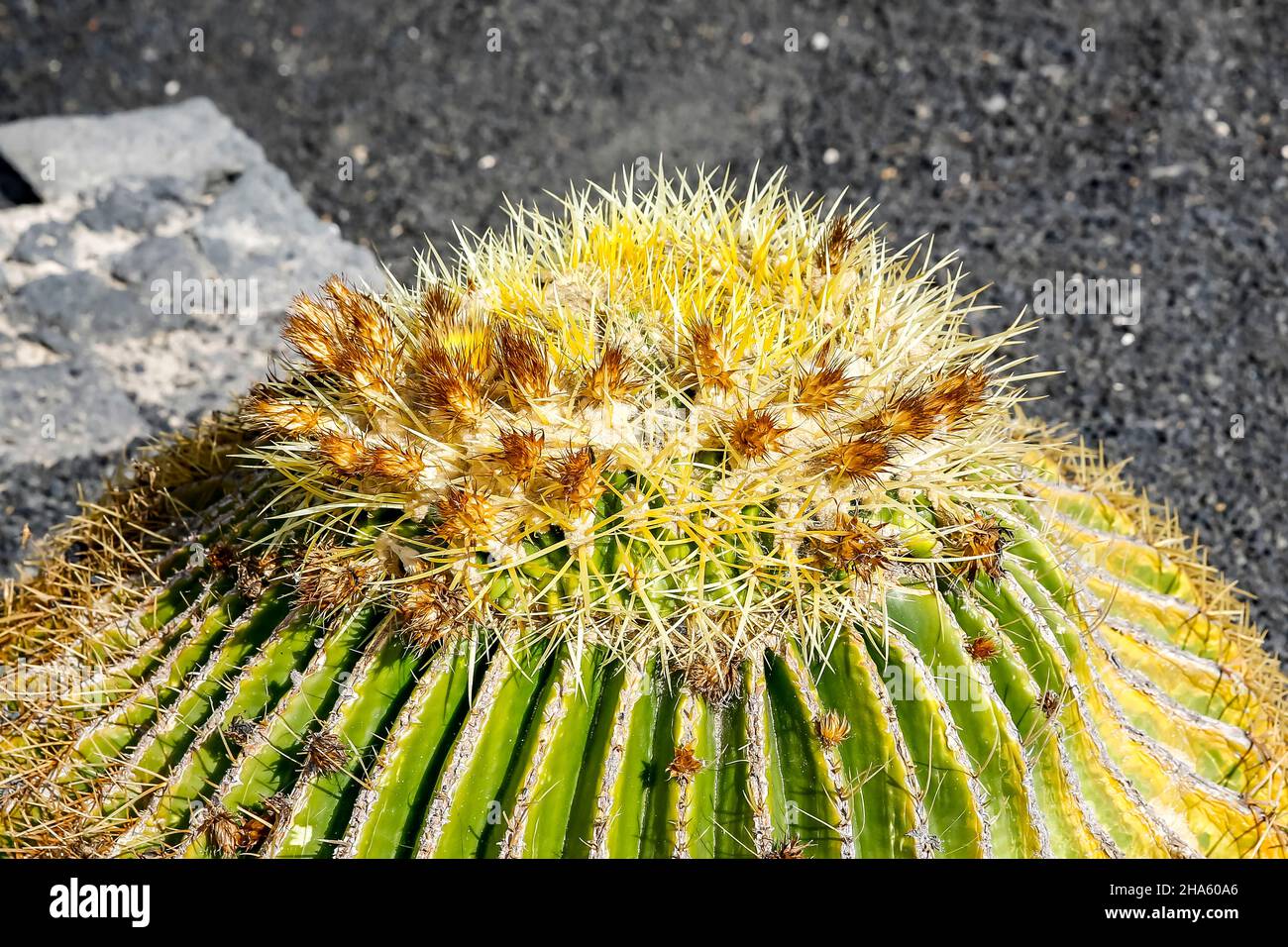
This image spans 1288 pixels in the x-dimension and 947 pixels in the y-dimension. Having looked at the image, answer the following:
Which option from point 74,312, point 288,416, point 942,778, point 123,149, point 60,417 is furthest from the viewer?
point 123,149

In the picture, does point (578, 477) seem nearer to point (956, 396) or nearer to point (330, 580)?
point (330, 580)

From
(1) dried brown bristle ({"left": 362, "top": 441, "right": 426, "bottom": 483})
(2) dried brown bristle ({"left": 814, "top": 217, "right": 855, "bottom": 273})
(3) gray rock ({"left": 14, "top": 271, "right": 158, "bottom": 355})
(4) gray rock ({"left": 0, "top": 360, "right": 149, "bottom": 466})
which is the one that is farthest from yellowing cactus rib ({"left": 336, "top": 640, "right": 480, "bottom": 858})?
(3) gray rock ({"left": 14, "top": 271, "right": 158, "bottom": 355})

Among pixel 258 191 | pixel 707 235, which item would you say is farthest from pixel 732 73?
pixel 707 235

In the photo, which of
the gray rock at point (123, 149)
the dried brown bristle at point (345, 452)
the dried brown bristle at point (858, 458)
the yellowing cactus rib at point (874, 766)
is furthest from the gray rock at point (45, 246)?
the yellowing cactus rib at point (874, 766)

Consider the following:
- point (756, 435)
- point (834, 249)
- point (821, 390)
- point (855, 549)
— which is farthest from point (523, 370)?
point (834, 249)

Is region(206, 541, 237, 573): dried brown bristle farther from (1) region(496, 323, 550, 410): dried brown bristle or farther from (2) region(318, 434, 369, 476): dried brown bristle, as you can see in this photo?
(1) region(496, 323, 550, 410): dried brown bristle

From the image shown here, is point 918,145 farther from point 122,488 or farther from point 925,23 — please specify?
point 122,488

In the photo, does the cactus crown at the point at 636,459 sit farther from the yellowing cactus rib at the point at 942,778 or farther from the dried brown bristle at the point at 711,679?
the yellowing cactus rib at the point at 942,778
